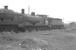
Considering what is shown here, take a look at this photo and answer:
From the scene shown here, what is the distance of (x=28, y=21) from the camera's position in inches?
914

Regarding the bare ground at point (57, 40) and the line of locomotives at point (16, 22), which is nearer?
the bare ground at point (57, 40)

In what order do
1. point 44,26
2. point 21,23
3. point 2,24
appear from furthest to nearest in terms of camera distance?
Result: point 44,26
point 21,23
point 2,24

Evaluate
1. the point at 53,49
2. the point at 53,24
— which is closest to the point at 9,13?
the point at 53,49

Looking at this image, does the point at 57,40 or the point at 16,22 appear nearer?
the point at 57,40

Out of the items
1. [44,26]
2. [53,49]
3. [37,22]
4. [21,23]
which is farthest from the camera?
[44,26]

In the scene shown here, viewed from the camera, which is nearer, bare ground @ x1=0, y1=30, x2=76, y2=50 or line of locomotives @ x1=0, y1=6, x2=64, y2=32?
bare ground @ x1=0, y1=30, x2=76, y2=50

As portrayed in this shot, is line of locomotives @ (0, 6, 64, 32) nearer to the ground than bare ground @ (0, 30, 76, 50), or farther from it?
farther from it

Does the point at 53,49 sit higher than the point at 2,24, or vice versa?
the point at 2,24

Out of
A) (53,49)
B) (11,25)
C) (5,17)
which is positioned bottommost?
(53,49)

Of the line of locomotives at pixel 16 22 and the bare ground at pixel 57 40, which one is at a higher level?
the line of locomotives at pixel 16 22

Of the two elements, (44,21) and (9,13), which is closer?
(9,13)

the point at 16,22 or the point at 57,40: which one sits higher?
the point at 16,22

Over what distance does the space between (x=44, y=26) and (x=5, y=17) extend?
12486mm

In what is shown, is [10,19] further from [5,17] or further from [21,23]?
[21,23]
